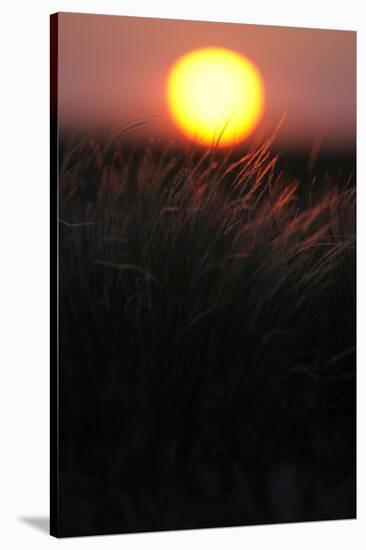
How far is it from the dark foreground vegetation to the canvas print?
0.04 feet

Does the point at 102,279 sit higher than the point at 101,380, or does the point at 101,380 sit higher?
the point at 102,279

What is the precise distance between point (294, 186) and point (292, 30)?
0.95 meters

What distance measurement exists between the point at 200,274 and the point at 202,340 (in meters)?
0.39

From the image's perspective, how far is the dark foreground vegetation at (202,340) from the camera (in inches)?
359

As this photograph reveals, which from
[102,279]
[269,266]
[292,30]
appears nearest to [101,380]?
[102,279]

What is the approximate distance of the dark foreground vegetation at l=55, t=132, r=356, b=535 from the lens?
359 inches

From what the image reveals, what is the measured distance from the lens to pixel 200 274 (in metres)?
9.35

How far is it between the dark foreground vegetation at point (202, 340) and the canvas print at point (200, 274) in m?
0.01

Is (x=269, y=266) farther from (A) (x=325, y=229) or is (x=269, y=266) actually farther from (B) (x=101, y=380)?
(B) (x=101, y=380)

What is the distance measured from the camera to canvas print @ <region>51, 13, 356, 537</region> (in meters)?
9.10

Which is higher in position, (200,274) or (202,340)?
(200,274)

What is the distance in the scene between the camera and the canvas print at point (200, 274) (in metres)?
9.10

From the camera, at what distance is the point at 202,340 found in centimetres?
936

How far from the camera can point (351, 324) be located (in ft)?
31.9
